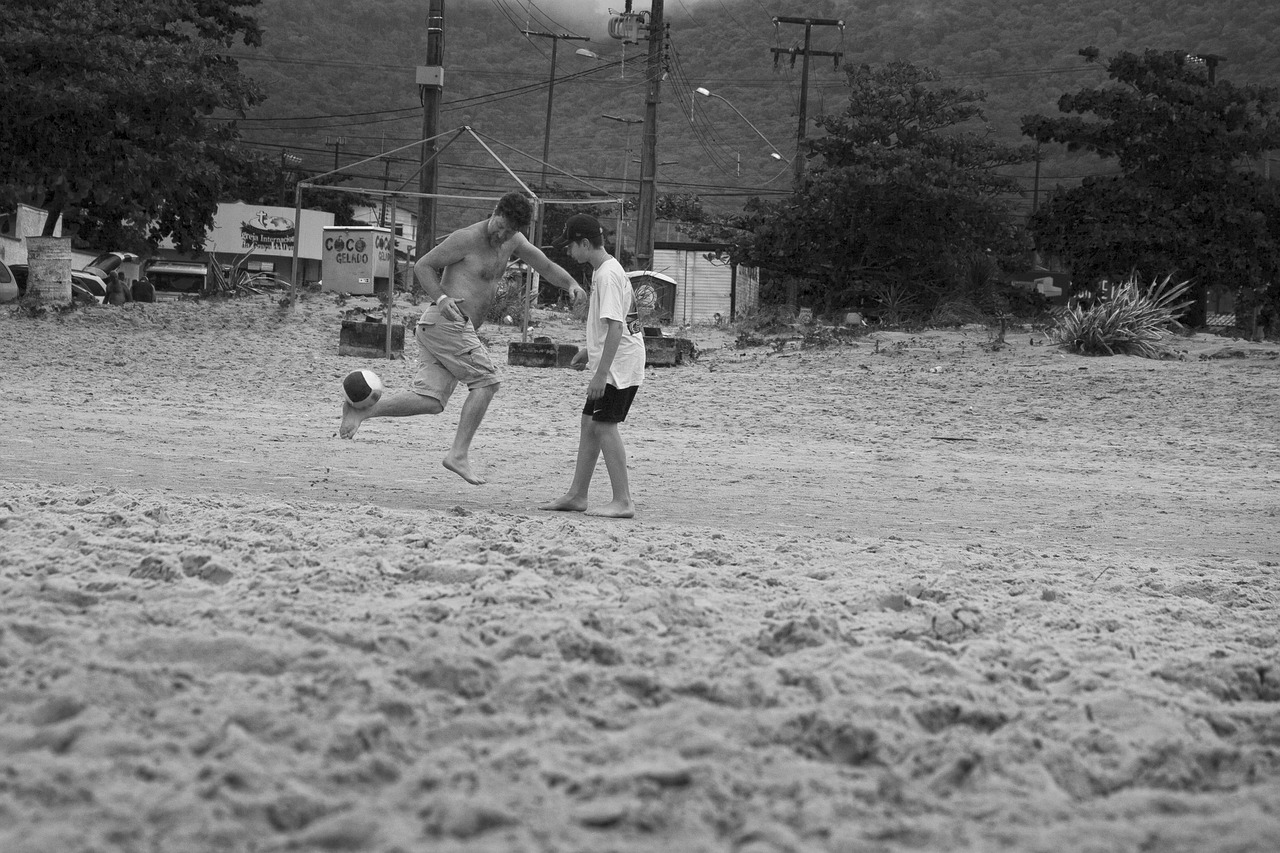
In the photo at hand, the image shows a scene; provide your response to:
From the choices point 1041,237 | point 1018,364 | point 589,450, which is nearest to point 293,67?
point 1041,237

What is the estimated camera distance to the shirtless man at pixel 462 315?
7.30 metres

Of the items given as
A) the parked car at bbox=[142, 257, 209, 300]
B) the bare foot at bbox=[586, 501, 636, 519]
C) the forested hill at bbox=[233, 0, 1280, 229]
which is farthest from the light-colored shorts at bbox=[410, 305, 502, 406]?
the forested hill at bbox=[233, 0, 1280, 229]

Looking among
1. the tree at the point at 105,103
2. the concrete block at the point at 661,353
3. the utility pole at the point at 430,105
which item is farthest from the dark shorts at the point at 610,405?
the tree at the point at 105,103

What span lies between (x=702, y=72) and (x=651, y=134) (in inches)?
3974

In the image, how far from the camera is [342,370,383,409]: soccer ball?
731 centimetres

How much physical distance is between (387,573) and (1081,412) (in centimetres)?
1128

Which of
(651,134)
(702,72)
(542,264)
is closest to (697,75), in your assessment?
(702,72)

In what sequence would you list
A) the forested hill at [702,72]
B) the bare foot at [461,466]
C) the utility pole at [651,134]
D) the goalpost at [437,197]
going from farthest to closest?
the forested hill at [702,72] → the utility pole at [651,134] → the goalpost at [437,197] → the bare foot at [461,466]

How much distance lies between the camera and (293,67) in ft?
458

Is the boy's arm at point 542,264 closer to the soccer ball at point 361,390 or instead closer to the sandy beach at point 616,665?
the soccer ball at point 361,390

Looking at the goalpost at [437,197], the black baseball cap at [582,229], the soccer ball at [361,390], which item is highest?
the goalpost at [437,197]

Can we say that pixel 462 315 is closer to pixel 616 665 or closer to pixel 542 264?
pixel 542 264

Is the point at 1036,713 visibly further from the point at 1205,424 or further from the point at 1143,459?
the point at 1205,424

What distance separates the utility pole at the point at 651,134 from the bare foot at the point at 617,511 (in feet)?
79.8
